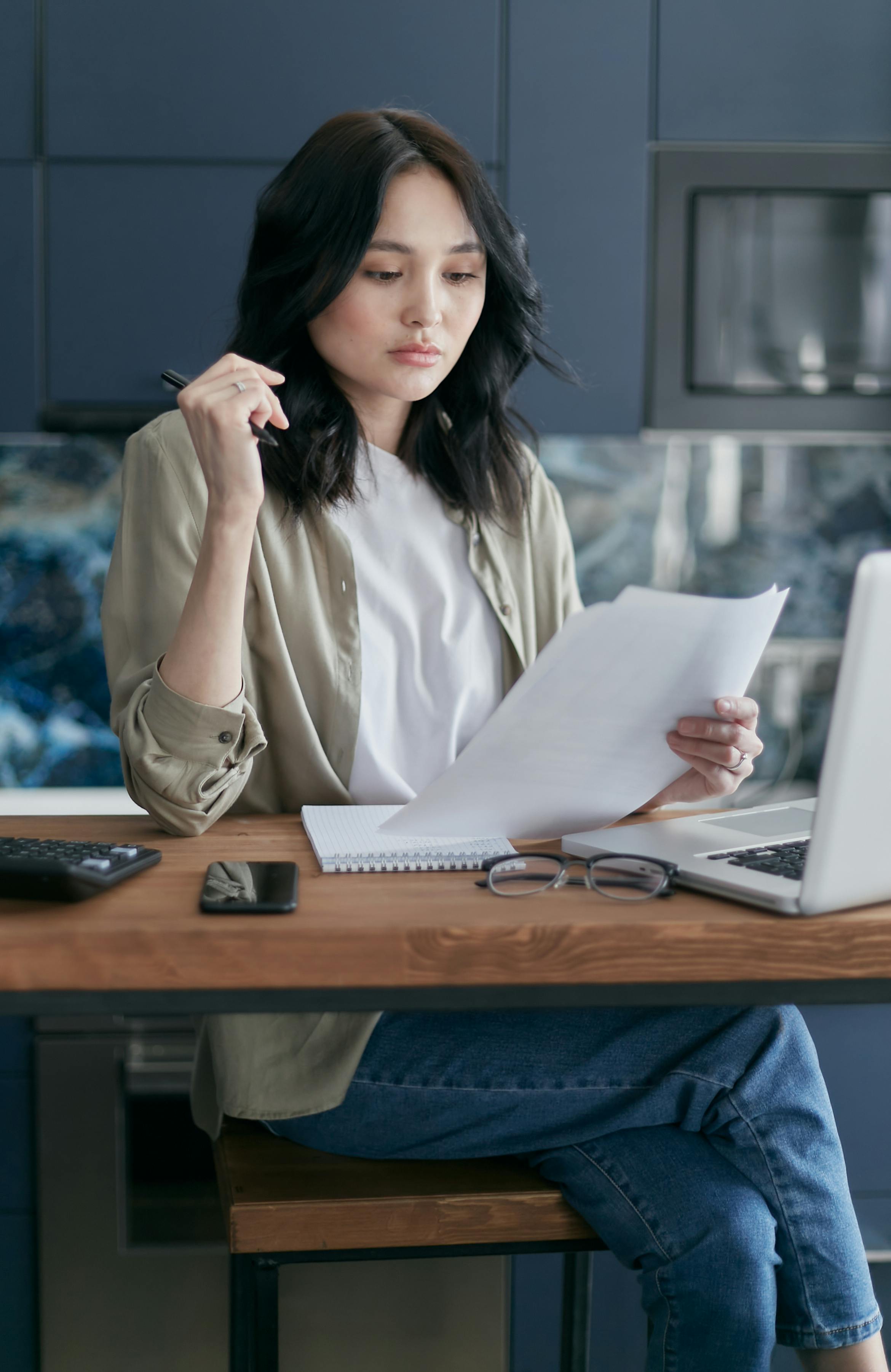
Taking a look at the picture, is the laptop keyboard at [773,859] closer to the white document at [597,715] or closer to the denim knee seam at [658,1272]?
the white document at [597,715]

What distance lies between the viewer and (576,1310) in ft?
4.58

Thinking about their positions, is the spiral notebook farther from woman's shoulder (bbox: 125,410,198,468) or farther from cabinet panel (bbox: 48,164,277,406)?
cabinet panel (bbox: 48,164,277,406)

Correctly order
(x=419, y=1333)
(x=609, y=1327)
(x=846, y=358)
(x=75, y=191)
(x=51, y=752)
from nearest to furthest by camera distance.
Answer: (x=419, y=1333)
(x=609, y=1327)
(x=75, y=191)
(x=846, y=358)
(x=51, y=752)

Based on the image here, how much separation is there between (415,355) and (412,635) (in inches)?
12.5

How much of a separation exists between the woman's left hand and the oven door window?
133cm

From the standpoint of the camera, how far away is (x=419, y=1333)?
1.48 m

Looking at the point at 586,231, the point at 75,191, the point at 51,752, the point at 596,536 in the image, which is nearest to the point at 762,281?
the point at 586,231

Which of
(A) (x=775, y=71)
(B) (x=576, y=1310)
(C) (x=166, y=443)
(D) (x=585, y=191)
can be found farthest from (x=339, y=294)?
(A) (x=775, y=71)

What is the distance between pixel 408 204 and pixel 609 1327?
1.62m

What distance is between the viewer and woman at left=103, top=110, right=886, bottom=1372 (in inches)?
38.4

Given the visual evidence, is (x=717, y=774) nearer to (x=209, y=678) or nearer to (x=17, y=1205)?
(x=209, y=678)

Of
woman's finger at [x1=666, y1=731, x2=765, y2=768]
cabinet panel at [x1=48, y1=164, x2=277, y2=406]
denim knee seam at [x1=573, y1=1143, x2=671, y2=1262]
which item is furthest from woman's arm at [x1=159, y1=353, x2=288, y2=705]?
cabinet panel at [x1=48, y1=164, x2=277, y2=406]

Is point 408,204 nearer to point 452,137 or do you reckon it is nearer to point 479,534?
point 452,137

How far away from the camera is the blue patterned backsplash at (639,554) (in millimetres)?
2398
